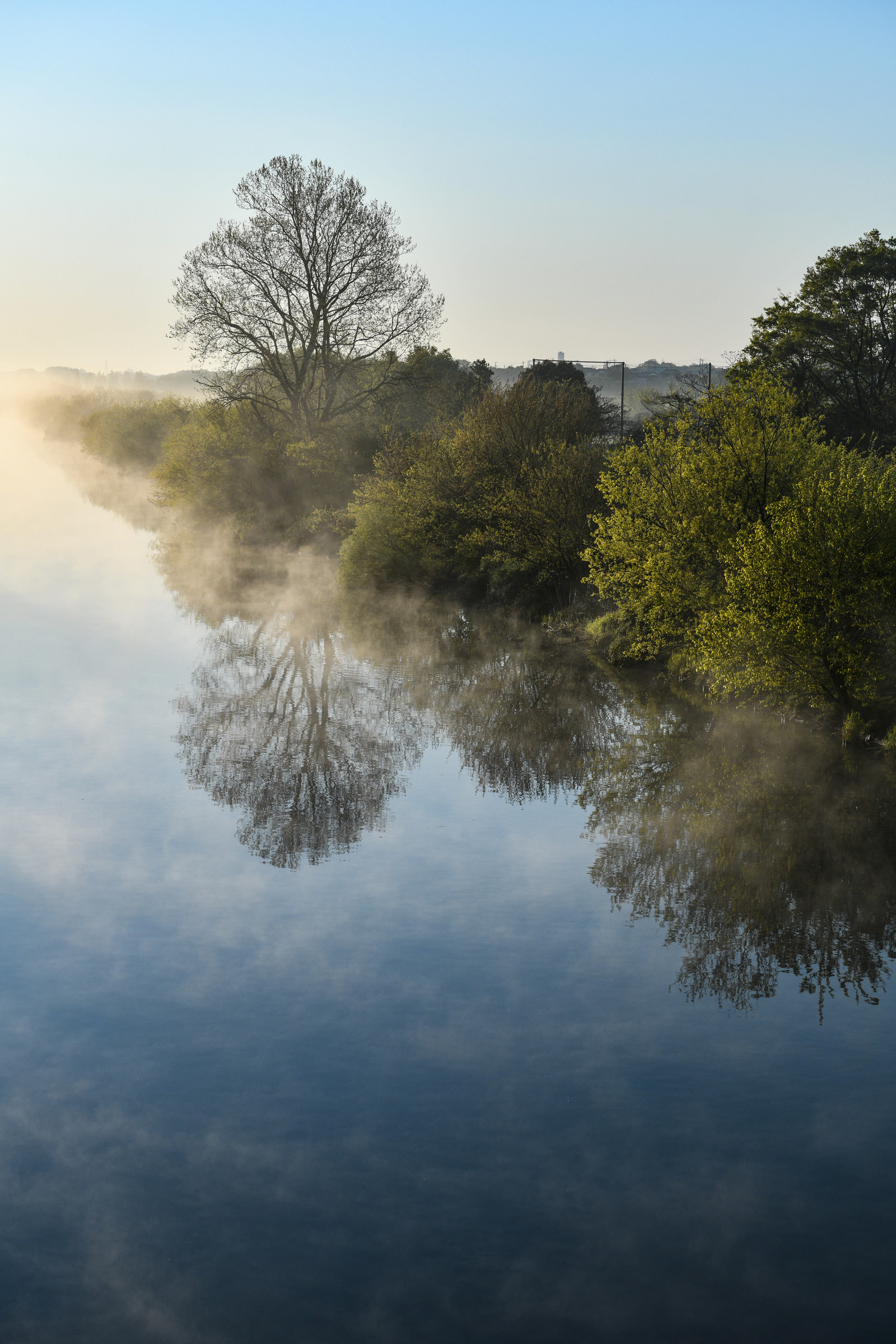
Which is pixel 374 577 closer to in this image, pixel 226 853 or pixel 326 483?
pixel 326 483

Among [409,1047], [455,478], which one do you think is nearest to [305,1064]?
[409,1047]

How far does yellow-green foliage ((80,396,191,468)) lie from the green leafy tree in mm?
40791

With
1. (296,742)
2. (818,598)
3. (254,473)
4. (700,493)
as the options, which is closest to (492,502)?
(700,493)

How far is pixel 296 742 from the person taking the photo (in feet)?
58.2

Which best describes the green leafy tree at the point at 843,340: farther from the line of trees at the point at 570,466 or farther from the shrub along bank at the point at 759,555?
the shrub along bank at the point at 759,555

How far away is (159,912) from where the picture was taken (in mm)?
11023

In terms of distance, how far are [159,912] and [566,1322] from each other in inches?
254

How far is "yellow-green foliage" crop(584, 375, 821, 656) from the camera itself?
1948 centimetres

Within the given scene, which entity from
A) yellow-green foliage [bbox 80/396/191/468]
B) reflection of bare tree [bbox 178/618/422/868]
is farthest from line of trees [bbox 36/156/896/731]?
yellow-green foliage [bbox 80/396/191/468]

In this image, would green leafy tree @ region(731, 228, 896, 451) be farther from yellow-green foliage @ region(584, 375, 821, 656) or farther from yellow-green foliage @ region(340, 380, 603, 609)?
yellow-green foliage @ region(584, 375, 821, 656)

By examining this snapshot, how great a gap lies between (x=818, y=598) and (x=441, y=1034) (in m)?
10.6

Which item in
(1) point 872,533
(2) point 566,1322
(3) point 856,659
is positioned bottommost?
(2) point 566,1322

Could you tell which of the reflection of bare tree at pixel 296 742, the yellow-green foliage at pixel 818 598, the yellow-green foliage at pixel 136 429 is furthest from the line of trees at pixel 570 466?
the yellow-green foliage at pixel 136 429

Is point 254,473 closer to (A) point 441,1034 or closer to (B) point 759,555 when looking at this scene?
(B) point 759,555
